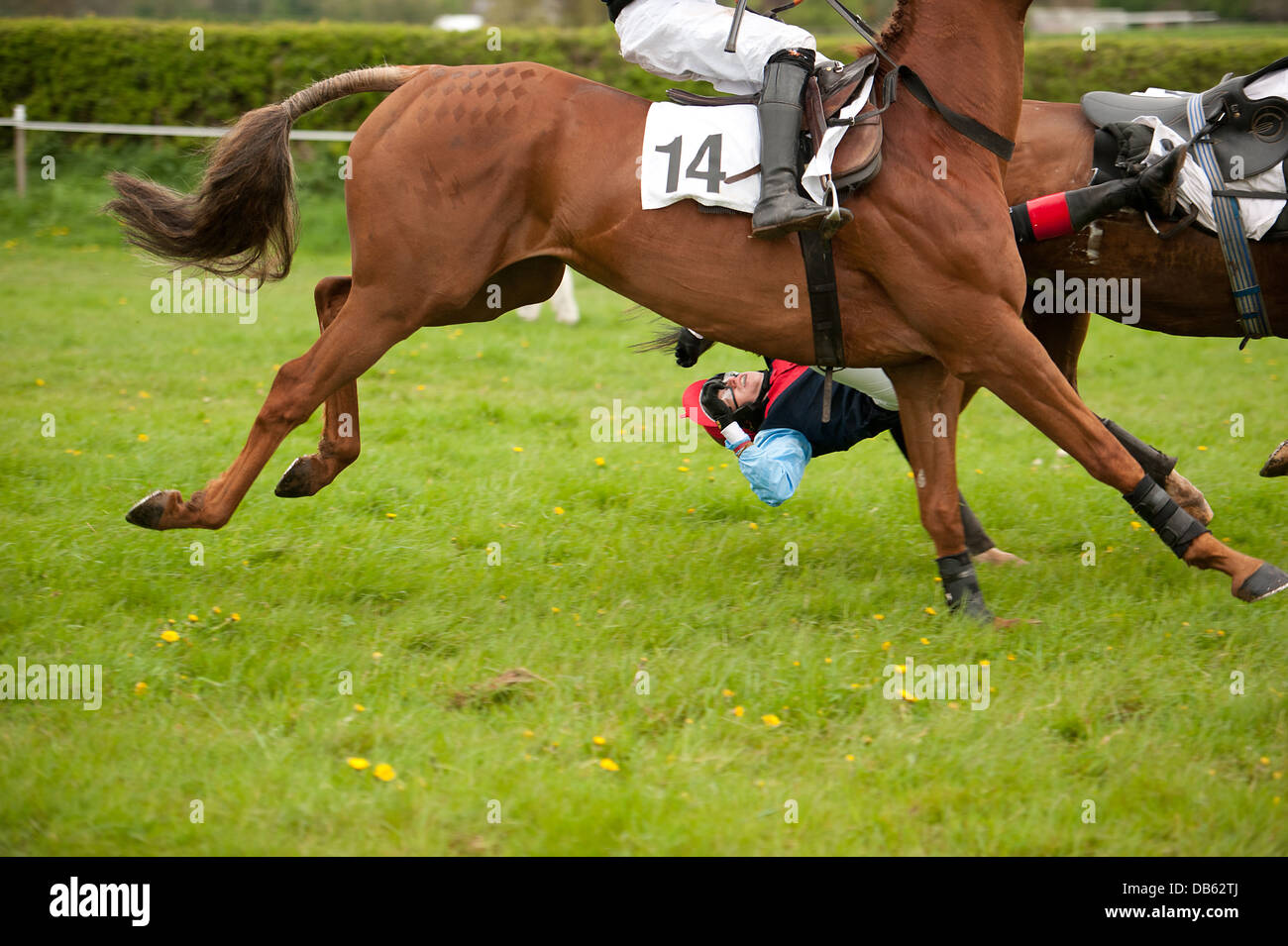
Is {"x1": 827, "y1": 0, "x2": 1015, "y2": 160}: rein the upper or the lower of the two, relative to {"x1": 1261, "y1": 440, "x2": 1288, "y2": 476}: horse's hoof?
upper

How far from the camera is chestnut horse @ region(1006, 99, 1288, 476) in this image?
4.79m

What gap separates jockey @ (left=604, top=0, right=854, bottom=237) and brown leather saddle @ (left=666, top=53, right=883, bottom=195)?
2.2 inches

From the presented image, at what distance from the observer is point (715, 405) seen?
196 inches

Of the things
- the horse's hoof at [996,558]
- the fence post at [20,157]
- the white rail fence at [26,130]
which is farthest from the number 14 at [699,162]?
the fence post at [20,157]

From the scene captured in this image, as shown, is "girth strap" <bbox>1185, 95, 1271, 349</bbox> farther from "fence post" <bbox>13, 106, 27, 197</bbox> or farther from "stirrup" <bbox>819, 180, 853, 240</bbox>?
"fence post" <bbox>13, 106, 27, 197</bbox>

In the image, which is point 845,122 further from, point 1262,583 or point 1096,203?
point 1262,583

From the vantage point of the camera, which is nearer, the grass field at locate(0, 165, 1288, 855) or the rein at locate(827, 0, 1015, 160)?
the grass field at locate(0, 165, 1288, 855)

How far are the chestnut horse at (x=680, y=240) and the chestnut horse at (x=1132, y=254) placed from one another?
82cm

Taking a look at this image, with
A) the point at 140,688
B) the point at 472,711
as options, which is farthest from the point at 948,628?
the point at 140,688

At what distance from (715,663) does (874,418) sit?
1.59 m

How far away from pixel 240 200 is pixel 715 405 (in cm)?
219

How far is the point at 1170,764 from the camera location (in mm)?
3457

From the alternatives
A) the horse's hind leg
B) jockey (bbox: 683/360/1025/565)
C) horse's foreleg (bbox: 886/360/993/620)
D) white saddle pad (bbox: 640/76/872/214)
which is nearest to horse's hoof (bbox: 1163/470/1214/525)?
jockey (bbox: 683/360/1025/565)

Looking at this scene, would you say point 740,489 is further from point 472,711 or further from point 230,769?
point 230,769
